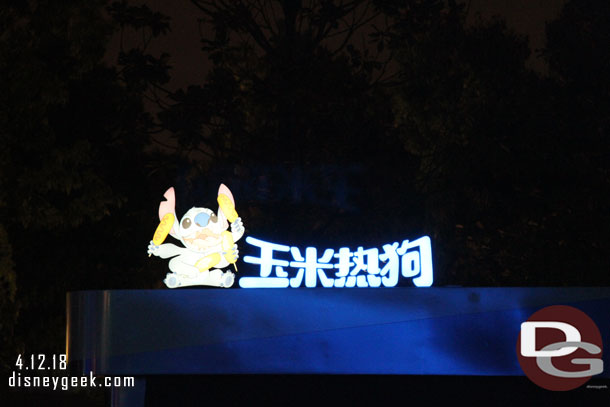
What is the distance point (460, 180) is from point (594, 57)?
15.4 feet

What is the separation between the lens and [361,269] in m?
13.5

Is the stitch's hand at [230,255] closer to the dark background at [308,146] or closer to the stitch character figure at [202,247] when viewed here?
the stitch character figure at [202,247]

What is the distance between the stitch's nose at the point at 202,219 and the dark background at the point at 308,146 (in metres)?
6.95

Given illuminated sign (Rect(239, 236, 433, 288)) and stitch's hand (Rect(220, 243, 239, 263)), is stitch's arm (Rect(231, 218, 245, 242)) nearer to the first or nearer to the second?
stitch's hand (Rect(220, 243, 239, 263))

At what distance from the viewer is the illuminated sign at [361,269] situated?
44.0 feet

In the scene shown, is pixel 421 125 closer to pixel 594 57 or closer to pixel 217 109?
pixel 594 57

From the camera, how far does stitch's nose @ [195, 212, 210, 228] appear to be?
14181mm

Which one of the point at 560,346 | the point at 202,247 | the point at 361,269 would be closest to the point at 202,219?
the point at 202,247

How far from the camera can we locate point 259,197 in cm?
2247

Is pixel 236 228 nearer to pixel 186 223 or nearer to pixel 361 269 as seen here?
pixel 186 223

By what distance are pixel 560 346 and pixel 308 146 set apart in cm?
1169

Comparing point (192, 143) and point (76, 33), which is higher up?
point (76, 33)

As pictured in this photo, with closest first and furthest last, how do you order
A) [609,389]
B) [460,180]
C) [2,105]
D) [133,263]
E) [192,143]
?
[609,389] < [2,105] < [192,143] < [133,263] < [460,180]

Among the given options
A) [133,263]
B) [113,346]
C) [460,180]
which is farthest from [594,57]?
[113,346]
